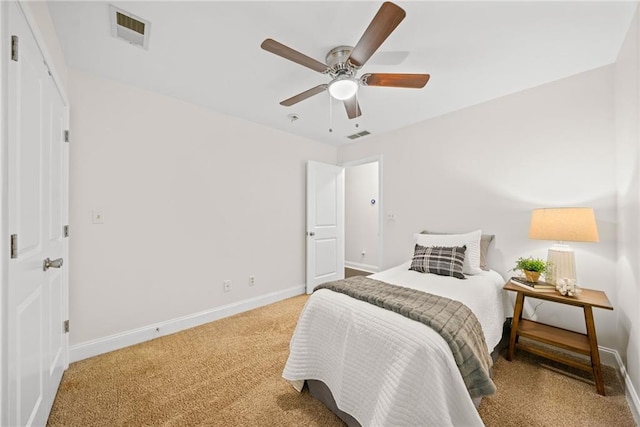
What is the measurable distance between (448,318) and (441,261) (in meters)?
1.07

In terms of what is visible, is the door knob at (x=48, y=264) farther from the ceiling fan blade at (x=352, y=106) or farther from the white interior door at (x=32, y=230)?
the ceiling fan blade at (x=352, y=106)

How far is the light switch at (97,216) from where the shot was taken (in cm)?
216

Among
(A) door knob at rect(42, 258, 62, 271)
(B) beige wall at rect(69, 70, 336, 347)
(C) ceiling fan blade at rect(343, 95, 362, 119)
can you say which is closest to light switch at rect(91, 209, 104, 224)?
(B) beige wall at rect(69, 70, 336, 347)

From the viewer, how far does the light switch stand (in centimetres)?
216

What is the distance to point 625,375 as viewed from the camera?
1.76 m

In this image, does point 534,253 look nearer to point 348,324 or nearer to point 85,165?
point 348,324

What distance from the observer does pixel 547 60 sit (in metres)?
1.98

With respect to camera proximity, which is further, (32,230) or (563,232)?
(563,232)

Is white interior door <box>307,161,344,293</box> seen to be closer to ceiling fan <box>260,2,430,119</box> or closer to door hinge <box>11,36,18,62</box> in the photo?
ceiling fan <box>260,2,430,119</box>

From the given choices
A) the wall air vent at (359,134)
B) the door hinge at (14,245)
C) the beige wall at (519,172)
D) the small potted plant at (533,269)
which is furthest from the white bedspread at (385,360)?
the wall air vent at (359,134)

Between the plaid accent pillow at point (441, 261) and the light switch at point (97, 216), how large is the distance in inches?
114

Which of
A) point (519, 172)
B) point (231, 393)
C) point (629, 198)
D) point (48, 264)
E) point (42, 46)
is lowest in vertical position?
point (231, 393)

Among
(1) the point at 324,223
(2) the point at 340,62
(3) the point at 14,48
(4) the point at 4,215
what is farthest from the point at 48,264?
(1) the point at 324,223

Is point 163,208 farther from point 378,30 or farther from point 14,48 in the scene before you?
point 378,30
